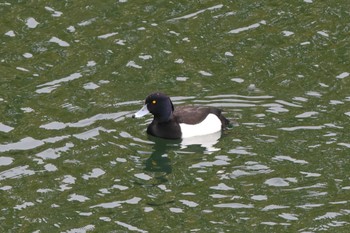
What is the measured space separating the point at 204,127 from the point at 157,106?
0.95 m

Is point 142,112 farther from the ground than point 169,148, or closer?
farther from the ground

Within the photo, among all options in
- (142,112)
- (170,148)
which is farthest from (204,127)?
(142,112)

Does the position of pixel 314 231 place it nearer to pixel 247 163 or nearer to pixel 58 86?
pixel 247 163

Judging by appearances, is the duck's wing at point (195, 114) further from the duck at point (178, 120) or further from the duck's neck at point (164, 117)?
the duck's neck at point (164, 117)

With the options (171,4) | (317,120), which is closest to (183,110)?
(317,120)

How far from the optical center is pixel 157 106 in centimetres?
2105

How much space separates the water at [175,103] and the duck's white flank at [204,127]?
26 cm

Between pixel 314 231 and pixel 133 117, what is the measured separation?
5.37m

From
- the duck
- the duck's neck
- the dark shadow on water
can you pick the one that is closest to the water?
the dark shadow on water

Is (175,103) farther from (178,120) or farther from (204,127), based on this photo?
(204,127)

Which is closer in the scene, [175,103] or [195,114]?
[195,114]

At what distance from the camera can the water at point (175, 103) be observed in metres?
17.5

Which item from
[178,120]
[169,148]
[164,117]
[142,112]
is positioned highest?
[142,112]

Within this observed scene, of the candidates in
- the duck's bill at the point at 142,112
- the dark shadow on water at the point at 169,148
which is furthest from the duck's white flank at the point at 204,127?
the duck's bill at the point at 142,112
